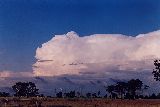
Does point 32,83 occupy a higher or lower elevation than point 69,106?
higher

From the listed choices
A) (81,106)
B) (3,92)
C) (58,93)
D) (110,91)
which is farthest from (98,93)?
(81,106)

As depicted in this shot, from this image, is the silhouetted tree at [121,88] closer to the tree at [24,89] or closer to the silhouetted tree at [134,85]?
the silhouetted tree at [134,85]

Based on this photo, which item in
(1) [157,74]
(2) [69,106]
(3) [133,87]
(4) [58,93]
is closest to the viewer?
(2) [69,106]

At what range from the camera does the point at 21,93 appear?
192250 millimetres

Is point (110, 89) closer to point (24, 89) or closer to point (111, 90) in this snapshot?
point (111, 90)

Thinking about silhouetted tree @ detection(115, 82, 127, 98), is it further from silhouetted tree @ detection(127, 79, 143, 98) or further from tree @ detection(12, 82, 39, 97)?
tree @ detection(12, 82, 39, 97)

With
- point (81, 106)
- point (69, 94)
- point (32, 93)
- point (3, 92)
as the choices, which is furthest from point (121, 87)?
point (81, 106)

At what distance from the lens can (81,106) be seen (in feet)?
232

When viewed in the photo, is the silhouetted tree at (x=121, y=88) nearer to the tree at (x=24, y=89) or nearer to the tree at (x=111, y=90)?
the tree at (x=111, y=90)

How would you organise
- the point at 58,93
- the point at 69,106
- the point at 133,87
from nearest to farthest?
the point at 69,106 → the point at 133,87 → the point at 58,93

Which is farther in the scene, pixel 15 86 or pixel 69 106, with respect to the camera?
pixel 15 86

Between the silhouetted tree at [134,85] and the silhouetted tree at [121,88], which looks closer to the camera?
the silhouetted tree at [134,85]

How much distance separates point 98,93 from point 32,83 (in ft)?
125

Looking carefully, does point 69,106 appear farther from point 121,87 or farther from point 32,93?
point 32,93
